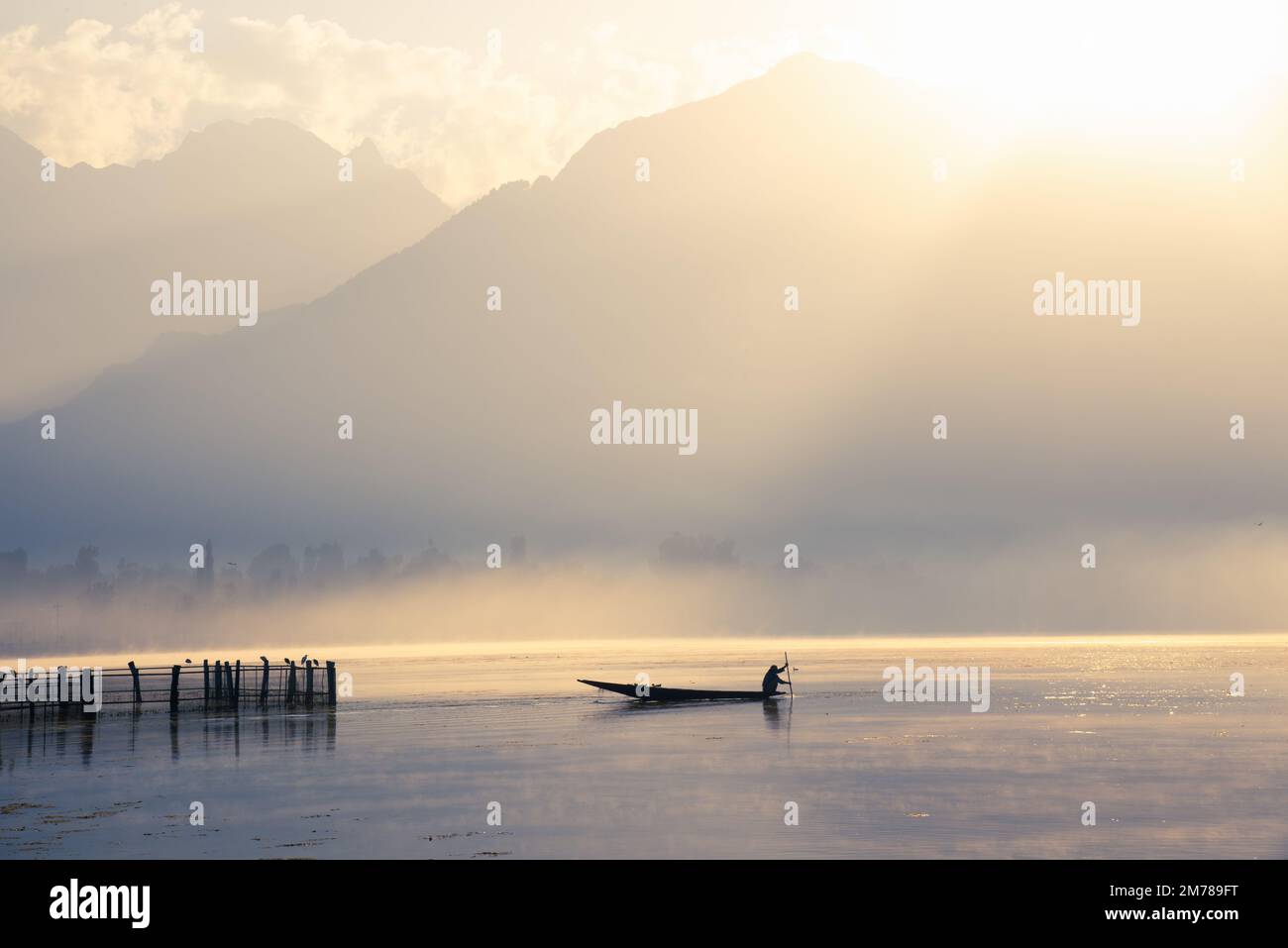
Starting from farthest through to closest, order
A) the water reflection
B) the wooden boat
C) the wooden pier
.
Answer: the wooden boat → the wooden pier → the water reflection

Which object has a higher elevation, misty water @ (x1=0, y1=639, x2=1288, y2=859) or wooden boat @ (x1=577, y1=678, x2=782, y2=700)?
misty water @ (x1=0, y1=639, x2=1288, y2=859)

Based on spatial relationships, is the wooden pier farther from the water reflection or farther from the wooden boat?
the wooden boat

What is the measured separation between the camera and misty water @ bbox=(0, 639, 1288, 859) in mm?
41219

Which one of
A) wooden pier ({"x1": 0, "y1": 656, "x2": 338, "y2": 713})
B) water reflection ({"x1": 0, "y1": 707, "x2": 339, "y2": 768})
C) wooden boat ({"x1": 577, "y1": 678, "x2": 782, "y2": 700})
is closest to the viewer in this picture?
water reflection ({"x1": 0, "y1": 707, "x2": 339, "y2": 768})

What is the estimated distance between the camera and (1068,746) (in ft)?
236

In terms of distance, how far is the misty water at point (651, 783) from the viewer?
41.2 metres

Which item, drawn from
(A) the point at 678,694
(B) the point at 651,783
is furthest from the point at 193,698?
(B) the point at 651,783

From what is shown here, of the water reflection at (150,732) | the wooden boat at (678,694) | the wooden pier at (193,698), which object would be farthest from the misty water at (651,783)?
the wooden boat at (678,694)

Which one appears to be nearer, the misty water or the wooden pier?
the misty water

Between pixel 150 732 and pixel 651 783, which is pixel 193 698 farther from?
pixel 651 783

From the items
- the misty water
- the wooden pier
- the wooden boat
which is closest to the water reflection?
the misty water

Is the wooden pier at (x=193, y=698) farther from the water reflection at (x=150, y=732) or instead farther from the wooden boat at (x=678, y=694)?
the wooden boat at (x=678, y=694)
